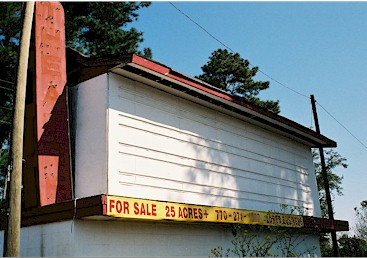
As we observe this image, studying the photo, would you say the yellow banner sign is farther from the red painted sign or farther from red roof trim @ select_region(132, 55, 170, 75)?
red roof trim @ select_region(132, 55, 170, 75)

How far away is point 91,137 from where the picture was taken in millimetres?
11109

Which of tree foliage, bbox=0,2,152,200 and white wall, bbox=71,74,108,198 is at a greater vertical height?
tree foliage, bbox=0,2,152,200

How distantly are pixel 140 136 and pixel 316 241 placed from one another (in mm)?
11444

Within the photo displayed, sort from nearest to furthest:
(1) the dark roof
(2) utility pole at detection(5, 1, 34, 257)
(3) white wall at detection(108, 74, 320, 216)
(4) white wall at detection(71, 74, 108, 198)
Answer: (2) utility pole at detection(5, 1, 34, 257)
(4) white wall at detection(71, 74, 108, 198)
(3) white wall at detection(108, 74, 320, 216)
(1) the dark roof

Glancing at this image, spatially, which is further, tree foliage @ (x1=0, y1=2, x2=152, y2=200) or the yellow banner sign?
tree foliage @ (x1=0, y1=2, x2=152, y2=200)

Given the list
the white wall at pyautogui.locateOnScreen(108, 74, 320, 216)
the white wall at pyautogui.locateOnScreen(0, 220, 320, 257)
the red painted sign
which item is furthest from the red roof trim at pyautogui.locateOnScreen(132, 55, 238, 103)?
the white wall at pyautogui.locateOnScreen(0, 220, 320, 257)

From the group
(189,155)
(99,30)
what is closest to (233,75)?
(99,30)

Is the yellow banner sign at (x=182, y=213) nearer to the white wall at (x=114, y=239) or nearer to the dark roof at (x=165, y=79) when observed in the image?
the white wall at (x=114, y=239)

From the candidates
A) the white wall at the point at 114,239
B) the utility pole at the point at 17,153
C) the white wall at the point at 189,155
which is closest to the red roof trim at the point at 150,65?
the white wall at the point at 189,155

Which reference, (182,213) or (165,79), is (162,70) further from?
(182,213)

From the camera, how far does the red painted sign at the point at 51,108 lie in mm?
10766

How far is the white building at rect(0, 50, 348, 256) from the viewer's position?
9.91 meters

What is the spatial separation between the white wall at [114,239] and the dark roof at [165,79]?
13.2ft

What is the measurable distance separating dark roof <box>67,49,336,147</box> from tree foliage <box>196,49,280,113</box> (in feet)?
84.5
